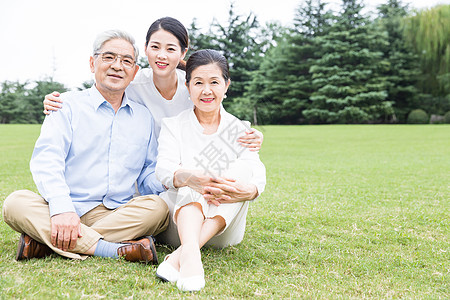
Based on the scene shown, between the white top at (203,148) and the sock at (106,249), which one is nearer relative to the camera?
the sock at (106,249)

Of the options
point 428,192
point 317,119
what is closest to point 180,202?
point 428,192

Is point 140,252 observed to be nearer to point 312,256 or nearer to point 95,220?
point 95,220

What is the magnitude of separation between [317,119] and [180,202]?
2683 cm

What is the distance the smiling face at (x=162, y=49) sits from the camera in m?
2.92

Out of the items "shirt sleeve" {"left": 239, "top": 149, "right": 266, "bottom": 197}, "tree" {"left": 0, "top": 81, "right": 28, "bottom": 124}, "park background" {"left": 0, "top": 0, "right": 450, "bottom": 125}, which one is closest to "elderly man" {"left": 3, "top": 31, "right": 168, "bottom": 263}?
"shirt sleeve" {"left": 239, "top": 149, "right": 266, "bottom": 197}

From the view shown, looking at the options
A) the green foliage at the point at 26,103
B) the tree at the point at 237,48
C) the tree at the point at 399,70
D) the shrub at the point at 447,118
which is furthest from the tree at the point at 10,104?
the shrub at the point at 447,118

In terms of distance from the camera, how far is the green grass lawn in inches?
77.9

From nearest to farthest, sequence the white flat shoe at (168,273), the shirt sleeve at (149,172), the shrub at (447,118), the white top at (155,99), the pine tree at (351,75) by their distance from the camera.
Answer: the white flat shoe at (168,273) < the shirt sleeve at (149,172) < the white top at (155,99) < the shrub at (447,118) < the pine tree at (351,75)

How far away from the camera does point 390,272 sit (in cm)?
233

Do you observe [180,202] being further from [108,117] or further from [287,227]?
[287,227]

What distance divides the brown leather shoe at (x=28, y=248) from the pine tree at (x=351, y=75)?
83.5 ft

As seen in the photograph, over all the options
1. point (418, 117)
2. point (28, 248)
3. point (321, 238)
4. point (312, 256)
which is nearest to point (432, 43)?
point (418, 117)

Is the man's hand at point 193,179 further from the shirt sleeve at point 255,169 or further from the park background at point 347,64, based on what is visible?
the park background at point 347,64

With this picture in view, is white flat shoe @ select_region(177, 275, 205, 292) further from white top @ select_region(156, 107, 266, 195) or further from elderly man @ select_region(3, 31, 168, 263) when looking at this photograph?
white top @ select_region(156, 107, 266, 195)
